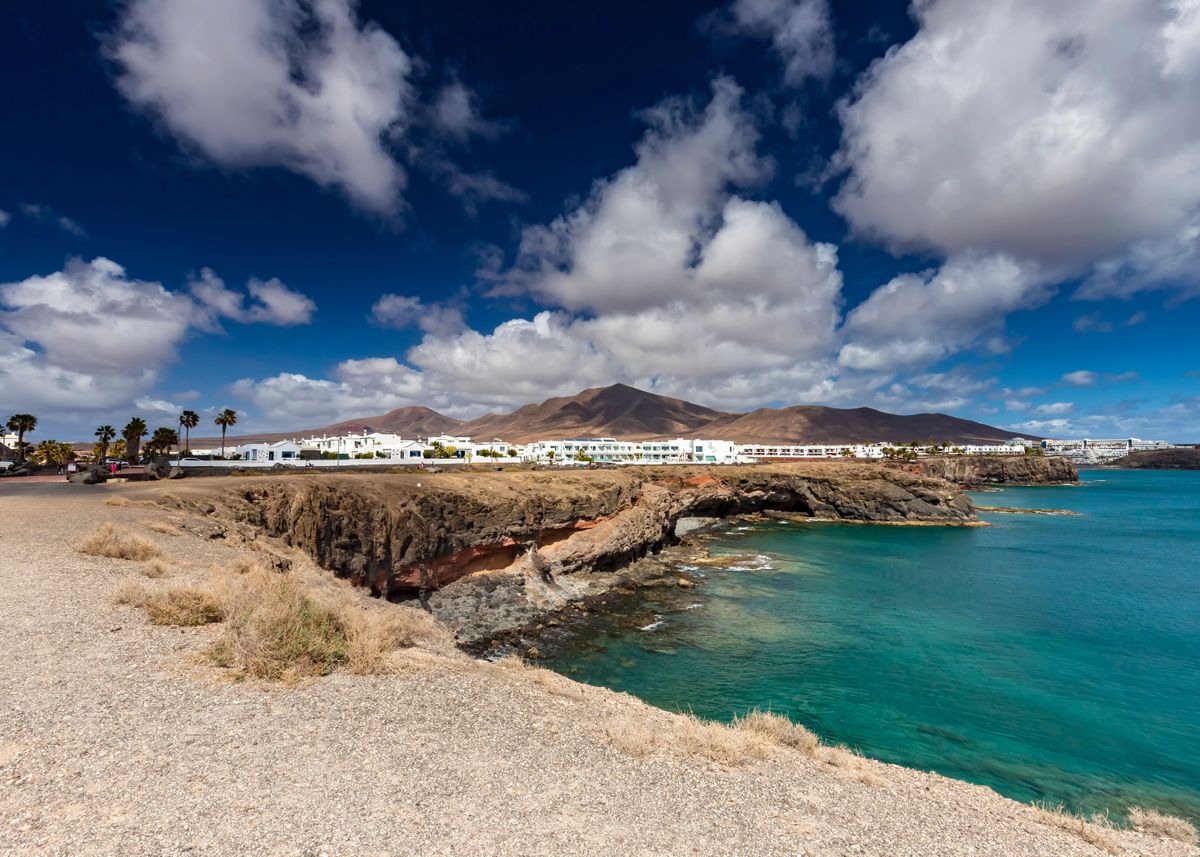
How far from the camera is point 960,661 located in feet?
74.4

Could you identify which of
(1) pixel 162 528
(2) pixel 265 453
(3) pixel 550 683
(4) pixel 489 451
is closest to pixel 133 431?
(2) pixel 265 453

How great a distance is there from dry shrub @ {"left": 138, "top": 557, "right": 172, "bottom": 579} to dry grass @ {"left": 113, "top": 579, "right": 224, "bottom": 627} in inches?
61.6

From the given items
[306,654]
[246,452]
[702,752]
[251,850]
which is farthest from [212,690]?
[246,452]

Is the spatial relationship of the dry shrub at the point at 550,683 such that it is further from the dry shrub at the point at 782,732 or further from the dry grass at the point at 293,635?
the dry shrub at the point at 782,732

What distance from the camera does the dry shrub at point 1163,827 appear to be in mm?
10227

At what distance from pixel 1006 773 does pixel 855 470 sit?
67.2 meters

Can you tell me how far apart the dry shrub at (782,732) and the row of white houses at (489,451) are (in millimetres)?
56329

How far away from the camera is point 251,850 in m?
4.38

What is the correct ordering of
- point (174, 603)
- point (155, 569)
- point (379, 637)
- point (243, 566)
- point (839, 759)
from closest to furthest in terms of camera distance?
point (839, 759) → point (379, 637) → point (174, 603) → point (155, 569) → point (243, 566)

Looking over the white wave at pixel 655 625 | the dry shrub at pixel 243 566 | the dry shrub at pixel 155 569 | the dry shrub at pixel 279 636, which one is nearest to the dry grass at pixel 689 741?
the dry shrub at pixel 279 636

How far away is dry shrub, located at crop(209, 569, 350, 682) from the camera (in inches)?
314

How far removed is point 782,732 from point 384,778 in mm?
6217

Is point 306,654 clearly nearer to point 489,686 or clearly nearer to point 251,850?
point 489,686

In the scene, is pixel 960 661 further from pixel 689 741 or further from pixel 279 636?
pixel 279 636
